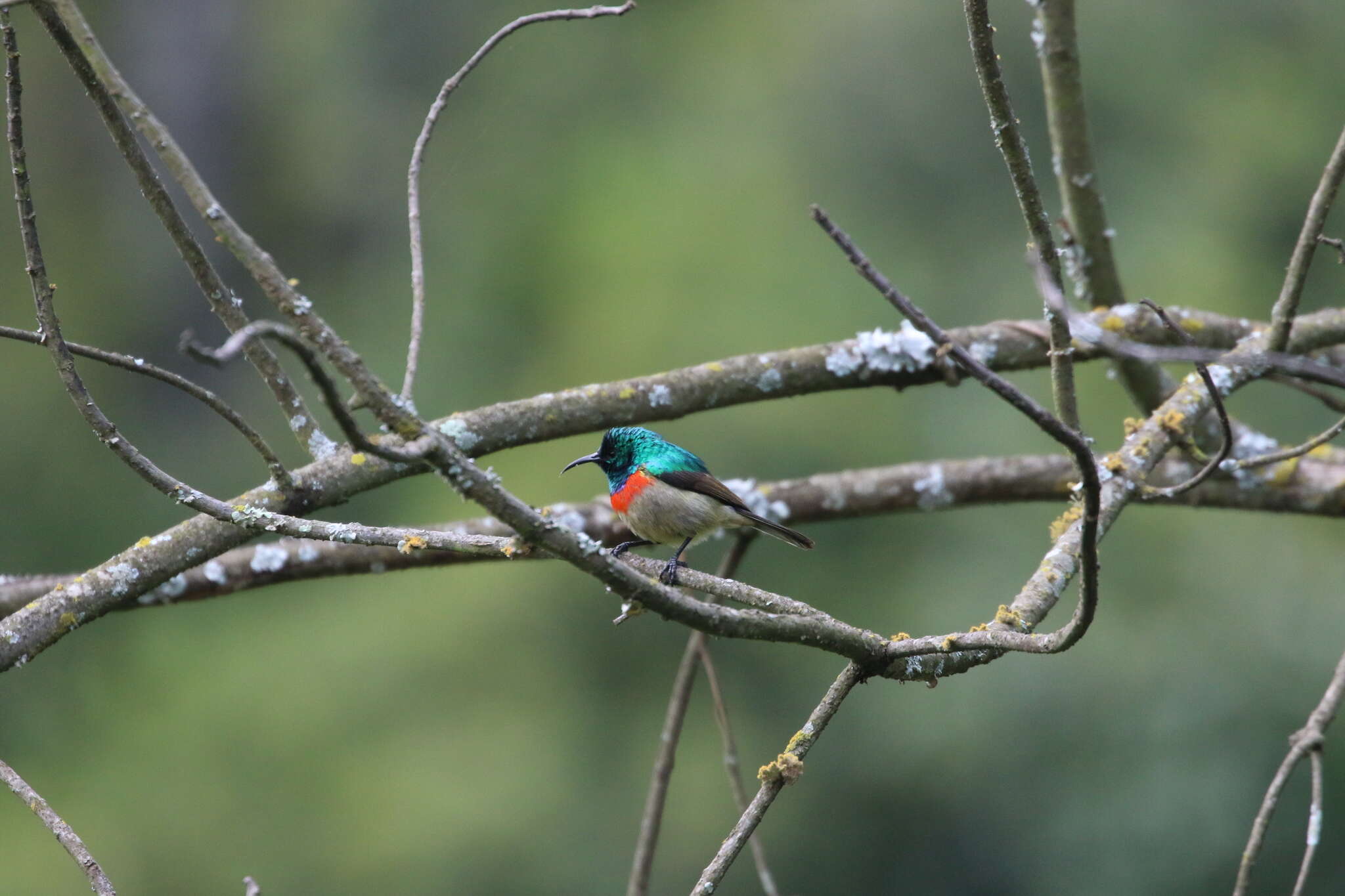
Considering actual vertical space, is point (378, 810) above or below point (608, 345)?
below

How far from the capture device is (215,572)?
3365mm

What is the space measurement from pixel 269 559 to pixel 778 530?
4.57 ft

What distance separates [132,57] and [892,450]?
921cm

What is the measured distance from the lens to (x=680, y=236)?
10992mm


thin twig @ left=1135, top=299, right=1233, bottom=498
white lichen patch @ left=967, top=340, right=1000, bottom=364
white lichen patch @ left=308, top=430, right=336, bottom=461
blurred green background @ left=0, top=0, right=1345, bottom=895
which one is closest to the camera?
thin twig @ left=1135, top=299, right=1233, bottom=498

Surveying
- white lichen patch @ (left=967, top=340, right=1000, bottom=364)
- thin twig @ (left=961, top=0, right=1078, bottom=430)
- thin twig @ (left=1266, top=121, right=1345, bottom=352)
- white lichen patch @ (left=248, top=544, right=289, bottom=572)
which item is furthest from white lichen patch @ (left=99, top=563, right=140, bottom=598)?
thin twig @ (left=1266, top=121, right=1345, bottom=352)

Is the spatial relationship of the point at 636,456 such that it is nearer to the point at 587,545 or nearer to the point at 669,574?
the point at 669,574

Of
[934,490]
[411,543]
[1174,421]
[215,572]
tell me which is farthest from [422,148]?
[934,490]

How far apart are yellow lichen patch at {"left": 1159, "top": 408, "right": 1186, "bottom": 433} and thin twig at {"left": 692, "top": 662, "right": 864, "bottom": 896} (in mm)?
1339

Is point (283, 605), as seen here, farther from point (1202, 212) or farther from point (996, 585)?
point (1202, 212)

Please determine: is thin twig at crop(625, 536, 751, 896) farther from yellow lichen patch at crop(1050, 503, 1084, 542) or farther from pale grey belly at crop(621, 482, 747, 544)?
yellow lichen patch at crop(1050, 503, 1084, 542)

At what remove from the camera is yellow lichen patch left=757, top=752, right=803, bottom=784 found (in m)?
2.08

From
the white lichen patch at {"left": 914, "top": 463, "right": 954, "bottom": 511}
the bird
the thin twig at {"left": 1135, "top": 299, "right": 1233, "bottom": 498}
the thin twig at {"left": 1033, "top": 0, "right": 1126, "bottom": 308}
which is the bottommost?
the thin twig at {"left": 1135, "top": 299, "right": 1233, "bottom": 498}

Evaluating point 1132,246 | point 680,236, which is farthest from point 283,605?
point 1132,246
